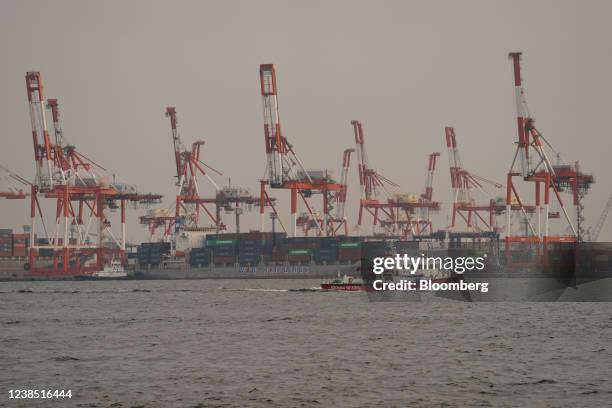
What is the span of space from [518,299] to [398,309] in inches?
1002

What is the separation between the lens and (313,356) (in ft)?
188

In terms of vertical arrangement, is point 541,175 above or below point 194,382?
above

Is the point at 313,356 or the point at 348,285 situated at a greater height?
the point at 348,285

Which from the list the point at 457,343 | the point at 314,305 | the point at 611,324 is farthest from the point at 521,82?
the point at 457,343

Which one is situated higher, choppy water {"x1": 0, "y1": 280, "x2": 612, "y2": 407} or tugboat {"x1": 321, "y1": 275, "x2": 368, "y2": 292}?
tugboat {"x1": 321, "y1": 275, "x2": 368, "y2": 292}

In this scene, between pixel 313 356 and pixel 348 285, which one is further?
pixel 348 285

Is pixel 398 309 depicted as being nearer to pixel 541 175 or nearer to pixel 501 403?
pixel 501 403

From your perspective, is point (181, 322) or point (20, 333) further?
point (181, 322)

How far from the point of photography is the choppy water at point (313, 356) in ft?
146

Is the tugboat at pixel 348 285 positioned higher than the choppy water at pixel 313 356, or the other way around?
the tugboat at pixel 348 285

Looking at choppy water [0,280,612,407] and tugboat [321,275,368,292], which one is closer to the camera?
choppy water [0,280,612,407]

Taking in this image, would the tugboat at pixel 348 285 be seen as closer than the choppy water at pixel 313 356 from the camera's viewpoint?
No

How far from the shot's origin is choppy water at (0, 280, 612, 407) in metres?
44.5

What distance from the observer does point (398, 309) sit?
96750mm
